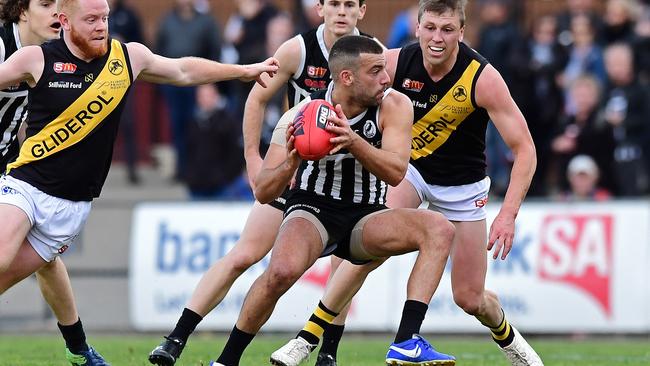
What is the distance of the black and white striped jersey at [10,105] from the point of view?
8.66 metres

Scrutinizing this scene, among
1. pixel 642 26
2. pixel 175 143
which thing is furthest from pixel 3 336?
pixel 642 26

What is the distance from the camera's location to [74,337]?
348 inches

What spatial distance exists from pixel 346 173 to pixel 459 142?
116 cm

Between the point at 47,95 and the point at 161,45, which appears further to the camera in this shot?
the point at 161,45

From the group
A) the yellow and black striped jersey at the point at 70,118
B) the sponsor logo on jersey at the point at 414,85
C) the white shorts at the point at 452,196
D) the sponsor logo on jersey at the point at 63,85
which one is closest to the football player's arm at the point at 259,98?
the sponsor logo on jersey at the point at 414,85

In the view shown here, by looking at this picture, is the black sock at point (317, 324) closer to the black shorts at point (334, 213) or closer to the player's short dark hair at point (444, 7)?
the black shorts at point (334, 213)

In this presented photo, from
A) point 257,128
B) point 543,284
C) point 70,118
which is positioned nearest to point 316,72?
point 257,128

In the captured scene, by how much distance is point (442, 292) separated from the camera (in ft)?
46.3

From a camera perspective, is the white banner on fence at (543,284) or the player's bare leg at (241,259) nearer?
the player's bare leg at (241,259)

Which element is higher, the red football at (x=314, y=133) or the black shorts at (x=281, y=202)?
the red football at (x=314, y=133)

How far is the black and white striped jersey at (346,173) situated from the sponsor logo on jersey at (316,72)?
75 cm

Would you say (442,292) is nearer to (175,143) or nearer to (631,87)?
(631,87)

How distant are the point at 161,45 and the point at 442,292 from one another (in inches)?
228

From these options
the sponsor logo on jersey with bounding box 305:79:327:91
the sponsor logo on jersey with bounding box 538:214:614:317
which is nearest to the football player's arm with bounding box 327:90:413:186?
the sponsor logo on jersey with bounding box 305:79:327:91
